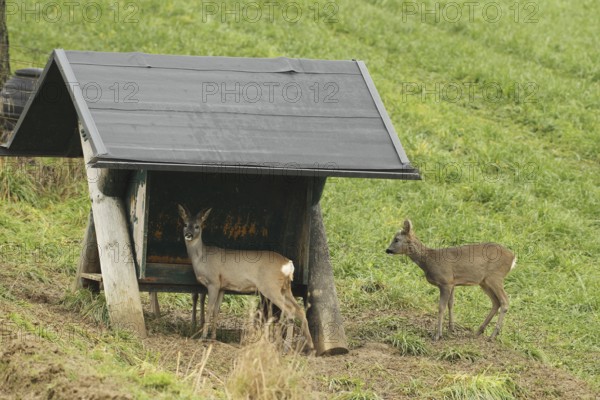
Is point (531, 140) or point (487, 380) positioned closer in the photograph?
point (487, 380)

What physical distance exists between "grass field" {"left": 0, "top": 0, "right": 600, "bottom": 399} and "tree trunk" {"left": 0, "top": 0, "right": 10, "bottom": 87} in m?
1.74

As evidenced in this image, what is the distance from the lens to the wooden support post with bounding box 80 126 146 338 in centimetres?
964

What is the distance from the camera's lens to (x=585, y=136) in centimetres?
1827

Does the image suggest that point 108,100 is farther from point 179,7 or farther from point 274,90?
point 179,7

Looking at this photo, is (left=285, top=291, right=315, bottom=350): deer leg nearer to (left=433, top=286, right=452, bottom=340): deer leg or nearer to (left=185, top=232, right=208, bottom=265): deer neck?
(left=185, top=232, right=208, bottom=265): deer neck

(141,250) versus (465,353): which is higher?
(141,250)

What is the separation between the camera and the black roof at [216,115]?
8844 mm

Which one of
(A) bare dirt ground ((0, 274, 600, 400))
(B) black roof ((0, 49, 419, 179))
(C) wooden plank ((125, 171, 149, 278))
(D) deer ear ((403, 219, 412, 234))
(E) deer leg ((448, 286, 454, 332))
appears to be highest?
(B) black roof ((0, 49, 419, 179))

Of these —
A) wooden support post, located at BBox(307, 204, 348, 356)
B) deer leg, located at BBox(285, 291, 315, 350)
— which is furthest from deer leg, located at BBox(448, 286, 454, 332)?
deer leg, located at BBox(285, 291, 315, 350)

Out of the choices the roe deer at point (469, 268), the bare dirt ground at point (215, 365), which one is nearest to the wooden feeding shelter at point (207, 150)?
the bare dirt ground at point (215, 365)

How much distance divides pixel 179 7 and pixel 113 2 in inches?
56.0

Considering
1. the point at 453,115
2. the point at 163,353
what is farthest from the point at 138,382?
the point at 453,115

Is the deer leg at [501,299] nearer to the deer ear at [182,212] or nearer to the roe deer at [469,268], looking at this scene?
the roe deer at [469,268]

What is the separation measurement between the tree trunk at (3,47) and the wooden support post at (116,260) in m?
5.92
